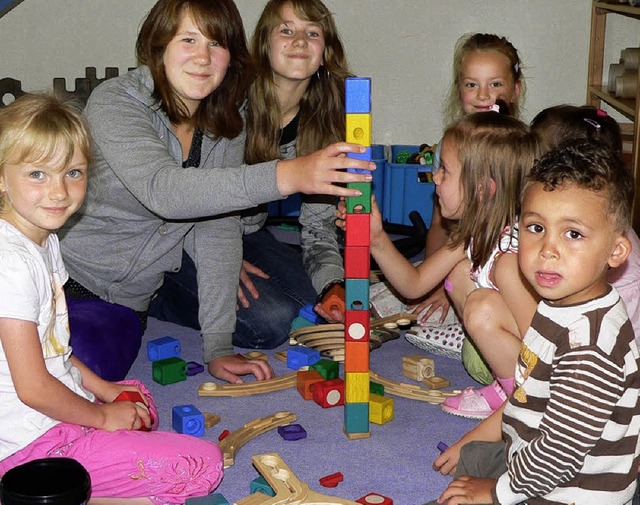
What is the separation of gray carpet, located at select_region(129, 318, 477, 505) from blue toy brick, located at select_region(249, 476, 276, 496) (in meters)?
0.03

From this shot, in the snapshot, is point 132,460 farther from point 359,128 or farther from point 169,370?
point 359,128

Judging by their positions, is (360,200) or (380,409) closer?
(360,200)

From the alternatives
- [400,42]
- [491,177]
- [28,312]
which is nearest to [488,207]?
[491,177]

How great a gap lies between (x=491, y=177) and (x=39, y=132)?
793 mm

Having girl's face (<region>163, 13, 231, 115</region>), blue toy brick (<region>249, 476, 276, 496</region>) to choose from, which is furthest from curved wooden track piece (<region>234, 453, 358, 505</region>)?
girl's face (<region>163, 13, 231, 115</region>)

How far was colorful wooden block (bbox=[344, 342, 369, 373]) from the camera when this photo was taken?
5.08ft

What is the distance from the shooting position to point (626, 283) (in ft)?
5.41

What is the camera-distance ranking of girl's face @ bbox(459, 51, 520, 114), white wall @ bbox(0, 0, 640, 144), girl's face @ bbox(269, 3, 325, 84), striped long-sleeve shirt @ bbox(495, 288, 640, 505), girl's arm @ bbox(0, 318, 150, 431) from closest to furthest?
striped long-sleeve shirt @ bbox(495, 288, 640, 505), girl's arm @ bbox(0, 318, 150, 431), girl's face @ bbox(269, 3, 325, 84), girl's face @ bbox(459, 51, 520, 114), white wall @ bbox(0, 0, 640, 144)

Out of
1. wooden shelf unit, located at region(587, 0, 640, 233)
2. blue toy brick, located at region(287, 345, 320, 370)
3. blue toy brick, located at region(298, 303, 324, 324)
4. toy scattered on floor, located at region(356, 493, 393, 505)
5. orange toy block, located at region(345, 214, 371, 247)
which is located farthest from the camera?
wooden shelf unit, located at region(587, 0, 640, 233)

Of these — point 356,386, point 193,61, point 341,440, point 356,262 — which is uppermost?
point 193,61

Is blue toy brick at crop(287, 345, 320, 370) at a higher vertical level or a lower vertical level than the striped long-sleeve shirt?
lower

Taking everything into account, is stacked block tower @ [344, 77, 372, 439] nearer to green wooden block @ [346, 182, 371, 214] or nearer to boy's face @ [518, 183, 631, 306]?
green wooden block @ [346, 182, 371, 214]

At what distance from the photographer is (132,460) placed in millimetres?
1347

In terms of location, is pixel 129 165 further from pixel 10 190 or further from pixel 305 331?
pixel 305 331
